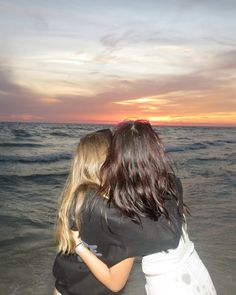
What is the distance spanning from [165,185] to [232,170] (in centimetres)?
1457

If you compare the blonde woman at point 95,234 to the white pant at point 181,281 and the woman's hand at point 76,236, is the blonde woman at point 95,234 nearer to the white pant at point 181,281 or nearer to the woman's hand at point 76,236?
the woman's hand at point 76,236

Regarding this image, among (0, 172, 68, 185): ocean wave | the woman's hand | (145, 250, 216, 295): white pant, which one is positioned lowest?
(0, 172, 68, 185): ocean wave

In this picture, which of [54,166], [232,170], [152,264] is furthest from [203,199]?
[54,166]

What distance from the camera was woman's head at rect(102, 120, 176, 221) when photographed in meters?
2.01

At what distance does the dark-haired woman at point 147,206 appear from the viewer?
1.98 meters

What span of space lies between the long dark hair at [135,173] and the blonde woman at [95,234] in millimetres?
60

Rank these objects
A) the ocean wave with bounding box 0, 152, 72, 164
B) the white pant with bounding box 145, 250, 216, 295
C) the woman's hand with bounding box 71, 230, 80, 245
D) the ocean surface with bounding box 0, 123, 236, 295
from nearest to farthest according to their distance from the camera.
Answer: the white pant with bounding box 145, 250, 216, 295
the woman's hand with bounding box 71, 230, 80, 245
the ocean surface with bounding box 0, 123, 236, 295
the ocean wave with bounding box 0, 152, 72, 164

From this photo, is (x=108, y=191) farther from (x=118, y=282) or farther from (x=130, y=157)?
(x=118, y=282)

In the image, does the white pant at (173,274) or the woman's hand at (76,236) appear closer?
the white pant at (173,274)

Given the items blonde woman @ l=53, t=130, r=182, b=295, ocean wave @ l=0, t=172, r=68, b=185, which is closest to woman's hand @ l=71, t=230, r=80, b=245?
blonde woman @ l=53, t=130, r=182, b=295

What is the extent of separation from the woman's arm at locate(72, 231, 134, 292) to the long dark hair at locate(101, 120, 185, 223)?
303mm

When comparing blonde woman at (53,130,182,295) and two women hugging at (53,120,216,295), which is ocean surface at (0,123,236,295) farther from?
two women hugging at (53,120,216,295)

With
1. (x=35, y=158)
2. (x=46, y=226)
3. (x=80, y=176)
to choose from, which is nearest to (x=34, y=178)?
(x=46, y=226)

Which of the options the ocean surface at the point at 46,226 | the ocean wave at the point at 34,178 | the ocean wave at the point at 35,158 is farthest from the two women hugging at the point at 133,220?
the ocean wave at the point at 35,158
